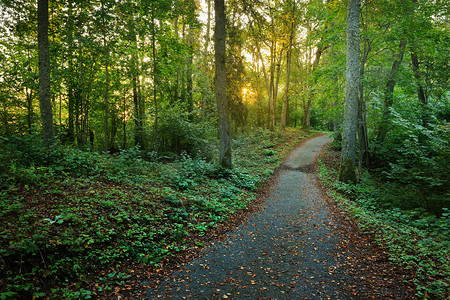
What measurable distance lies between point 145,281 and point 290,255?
9.60 ft

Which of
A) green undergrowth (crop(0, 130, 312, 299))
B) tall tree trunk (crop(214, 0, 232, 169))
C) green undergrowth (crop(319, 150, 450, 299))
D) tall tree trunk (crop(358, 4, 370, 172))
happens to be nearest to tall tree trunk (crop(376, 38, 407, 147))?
tall tree trunk (crop(358, 4, 370, 172))

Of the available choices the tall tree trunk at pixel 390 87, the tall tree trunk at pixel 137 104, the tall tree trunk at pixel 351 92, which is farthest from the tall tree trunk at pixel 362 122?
the tall tree trunk at pixel 137 104

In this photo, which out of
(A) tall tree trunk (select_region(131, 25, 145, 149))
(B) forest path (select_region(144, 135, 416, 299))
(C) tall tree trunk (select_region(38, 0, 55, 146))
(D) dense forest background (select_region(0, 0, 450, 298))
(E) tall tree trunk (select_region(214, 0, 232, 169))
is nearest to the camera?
(B) forest path (select_region(144, 135, 416, 299))

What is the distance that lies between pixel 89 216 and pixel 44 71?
5.27 meters

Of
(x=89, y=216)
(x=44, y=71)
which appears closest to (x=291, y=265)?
(x=89, y=216)

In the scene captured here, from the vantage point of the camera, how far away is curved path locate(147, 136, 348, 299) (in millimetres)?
3301

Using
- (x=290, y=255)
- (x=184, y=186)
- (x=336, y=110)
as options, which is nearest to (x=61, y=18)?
(x=184, y=186)

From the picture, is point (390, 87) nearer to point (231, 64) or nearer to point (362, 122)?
point (362, 122)

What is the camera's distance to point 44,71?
253 inches

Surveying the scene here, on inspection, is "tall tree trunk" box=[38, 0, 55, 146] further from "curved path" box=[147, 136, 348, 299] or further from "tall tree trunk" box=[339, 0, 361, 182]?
"tall tree trunk" box=[339, 0, 361, 182]

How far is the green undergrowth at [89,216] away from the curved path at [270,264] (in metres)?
0.65

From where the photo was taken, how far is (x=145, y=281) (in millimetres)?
3373

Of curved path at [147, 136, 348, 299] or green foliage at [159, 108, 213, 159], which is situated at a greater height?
green foliage at [159, 108, 213, 159]

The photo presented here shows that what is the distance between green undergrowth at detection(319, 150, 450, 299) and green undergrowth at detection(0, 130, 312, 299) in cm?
385
